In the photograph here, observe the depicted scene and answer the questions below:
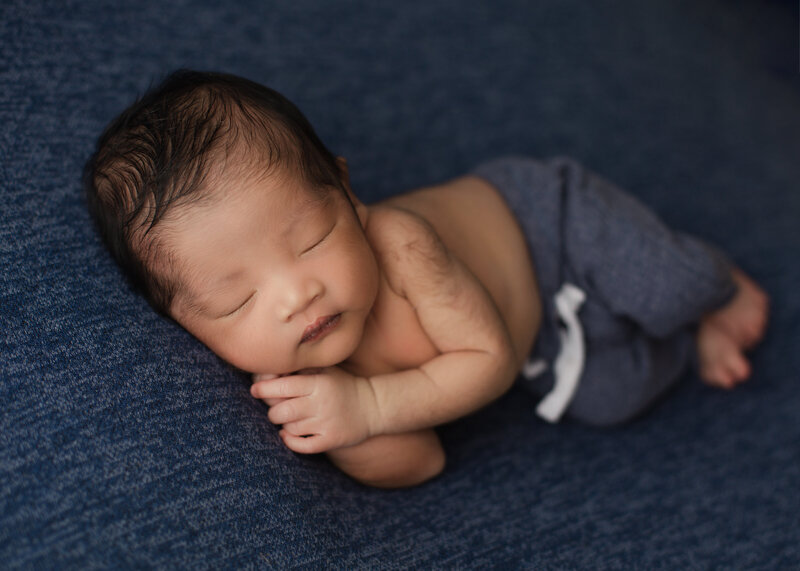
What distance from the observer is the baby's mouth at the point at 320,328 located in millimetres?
823

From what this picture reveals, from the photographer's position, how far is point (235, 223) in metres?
0.77

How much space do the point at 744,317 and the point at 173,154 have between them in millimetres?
1108

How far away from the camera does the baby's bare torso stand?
Result: 979 millimetres

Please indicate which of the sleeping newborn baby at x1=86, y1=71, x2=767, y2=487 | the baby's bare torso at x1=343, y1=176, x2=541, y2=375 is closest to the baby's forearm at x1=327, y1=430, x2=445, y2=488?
the sleeping newborn baby at x1=86, y1=71, x2=767, y2=487

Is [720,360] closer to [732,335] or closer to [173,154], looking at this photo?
[732,335]

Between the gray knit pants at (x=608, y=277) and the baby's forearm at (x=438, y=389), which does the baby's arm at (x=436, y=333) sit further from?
the gray knit pants at (x=608, y=277)

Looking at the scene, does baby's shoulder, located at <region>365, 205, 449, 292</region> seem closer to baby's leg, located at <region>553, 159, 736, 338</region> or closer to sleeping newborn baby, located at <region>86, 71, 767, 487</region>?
sleeping newborn baby, located at <region>86, 71, 767, 487</region>

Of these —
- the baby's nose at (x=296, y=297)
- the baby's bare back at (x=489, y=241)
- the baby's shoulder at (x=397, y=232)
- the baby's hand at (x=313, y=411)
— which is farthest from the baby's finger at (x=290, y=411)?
the baby's bare back at (x=489, y=241)

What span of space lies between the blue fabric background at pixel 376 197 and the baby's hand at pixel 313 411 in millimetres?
30

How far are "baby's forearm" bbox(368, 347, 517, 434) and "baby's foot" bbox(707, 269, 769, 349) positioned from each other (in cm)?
59

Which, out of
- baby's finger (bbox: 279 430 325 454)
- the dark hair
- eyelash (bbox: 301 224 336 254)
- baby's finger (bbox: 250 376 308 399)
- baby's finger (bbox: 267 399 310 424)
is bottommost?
baby's finger (bbox: 279 430 325 454)

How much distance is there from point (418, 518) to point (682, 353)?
669 millimetres

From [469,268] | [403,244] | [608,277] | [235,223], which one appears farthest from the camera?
[608,277]

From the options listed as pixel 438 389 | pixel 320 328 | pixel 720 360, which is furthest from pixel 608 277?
pixel 320 328
